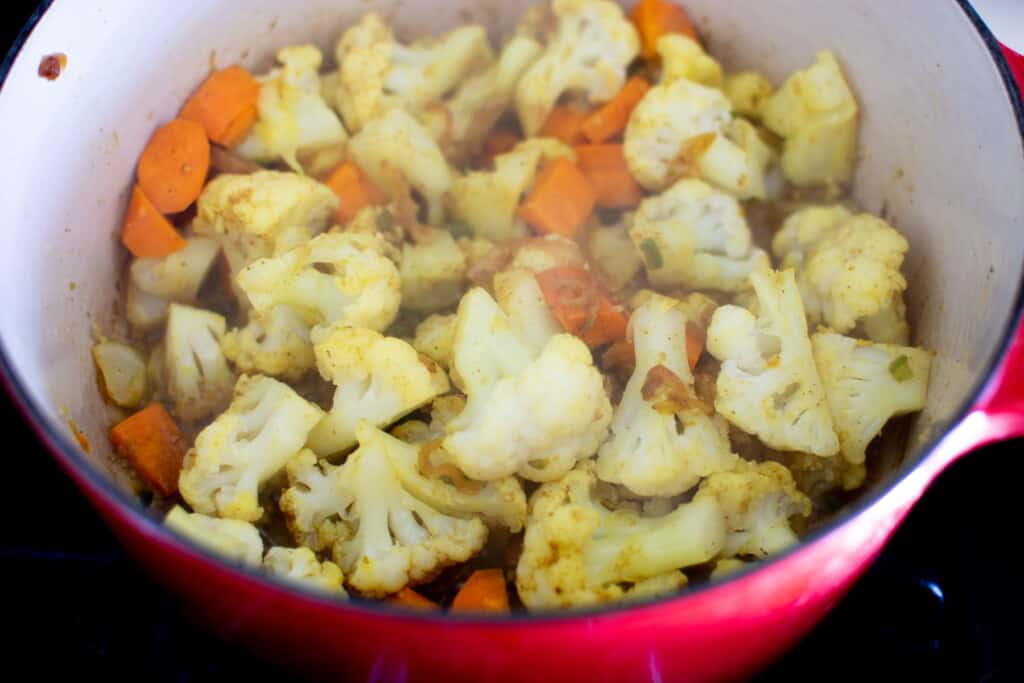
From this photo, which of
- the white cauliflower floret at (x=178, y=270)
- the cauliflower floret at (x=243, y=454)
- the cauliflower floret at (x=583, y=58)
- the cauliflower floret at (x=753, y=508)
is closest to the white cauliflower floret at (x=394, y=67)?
the cauliflower floret at (x=583, y=58)

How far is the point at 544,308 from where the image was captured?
140cm

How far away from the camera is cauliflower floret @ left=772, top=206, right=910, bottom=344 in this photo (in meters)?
1.38

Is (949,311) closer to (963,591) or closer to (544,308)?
(963,591)

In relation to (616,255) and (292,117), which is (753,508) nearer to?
(616,255)

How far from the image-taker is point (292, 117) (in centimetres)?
162

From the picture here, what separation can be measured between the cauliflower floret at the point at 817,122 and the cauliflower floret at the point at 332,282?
727 mm

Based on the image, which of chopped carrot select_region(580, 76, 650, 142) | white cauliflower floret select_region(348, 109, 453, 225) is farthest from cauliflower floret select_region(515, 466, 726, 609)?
chopped carrot select_region(580, 76, 650, 142)

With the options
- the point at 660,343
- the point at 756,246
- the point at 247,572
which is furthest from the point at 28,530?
the point at 756,246

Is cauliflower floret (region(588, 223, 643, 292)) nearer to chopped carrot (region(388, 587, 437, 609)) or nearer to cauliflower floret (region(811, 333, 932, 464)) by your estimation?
cauliflower floret (region(811, 333, 932, 464))

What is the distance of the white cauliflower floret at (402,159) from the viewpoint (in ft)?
5.24

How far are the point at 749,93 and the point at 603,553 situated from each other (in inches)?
36.2

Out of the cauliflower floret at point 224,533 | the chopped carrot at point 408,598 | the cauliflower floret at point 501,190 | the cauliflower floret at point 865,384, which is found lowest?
the cauliflower floret at point 865,384

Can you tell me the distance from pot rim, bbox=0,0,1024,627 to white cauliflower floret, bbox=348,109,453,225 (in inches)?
27.8

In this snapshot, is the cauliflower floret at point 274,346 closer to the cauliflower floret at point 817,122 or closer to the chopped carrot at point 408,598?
the chopped carrot at point 408,598
